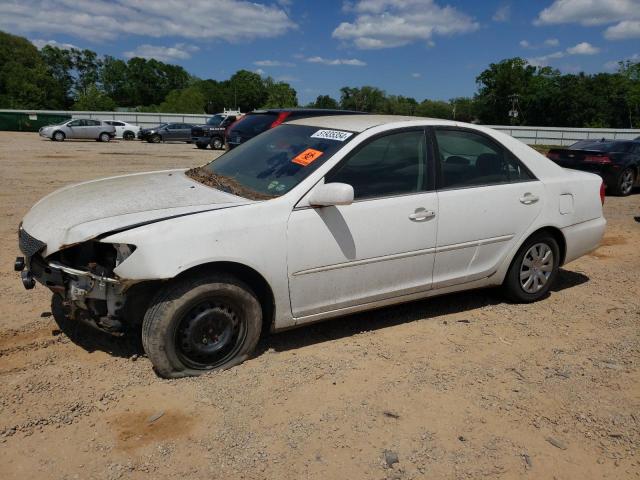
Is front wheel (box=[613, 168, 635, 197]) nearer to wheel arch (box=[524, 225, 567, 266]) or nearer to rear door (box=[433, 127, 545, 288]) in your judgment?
wheel arch (box=[524, 225, 567, 266])

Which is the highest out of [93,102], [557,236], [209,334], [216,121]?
[93,102]

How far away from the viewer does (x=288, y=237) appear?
3576 millimetres

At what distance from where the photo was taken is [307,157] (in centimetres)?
398

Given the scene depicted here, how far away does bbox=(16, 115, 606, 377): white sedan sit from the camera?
334cm

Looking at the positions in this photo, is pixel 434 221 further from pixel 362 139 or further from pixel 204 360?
pixel 204 360

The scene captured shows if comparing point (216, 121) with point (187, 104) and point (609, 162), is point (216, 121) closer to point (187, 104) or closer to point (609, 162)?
point (609, 162)

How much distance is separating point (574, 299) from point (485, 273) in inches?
49.9

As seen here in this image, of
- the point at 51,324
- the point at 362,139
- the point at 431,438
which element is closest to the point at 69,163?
the point at 51,324

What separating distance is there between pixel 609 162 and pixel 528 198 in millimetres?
8813

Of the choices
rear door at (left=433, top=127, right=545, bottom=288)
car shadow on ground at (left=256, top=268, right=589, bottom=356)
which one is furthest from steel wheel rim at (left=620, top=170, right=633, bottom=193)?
rear door at (left=433, top=127, right=545, bottom=288)

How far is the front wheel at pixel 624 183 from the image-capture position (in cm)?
1221

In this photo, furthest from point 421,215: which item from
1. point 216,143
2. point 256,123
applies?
point 216,143

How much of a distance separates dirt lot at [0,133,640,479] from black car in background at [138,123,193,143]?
2942 cm

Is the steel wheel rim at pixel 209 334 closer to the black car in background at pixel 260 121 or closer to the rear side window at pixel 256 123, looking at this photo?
the black car in background at pixel 260 121
